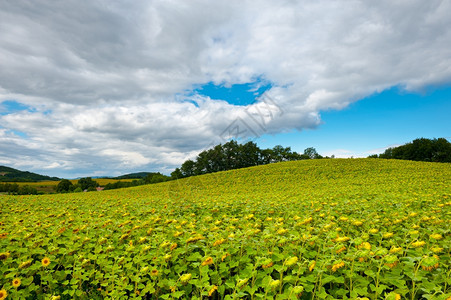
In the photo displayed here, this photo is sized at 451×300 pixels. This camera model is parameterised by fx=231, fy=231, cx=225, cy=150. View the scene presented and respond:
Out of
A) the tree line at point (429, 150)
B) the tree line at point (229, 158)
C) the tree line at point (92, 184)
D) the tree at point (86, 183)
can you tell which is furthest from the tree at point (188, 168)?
the tree line at point (429, 150)

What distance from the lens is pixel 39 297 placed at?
260 cm

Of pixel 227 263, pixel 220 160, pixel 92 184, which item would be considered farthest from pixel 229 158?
pixel 227 263

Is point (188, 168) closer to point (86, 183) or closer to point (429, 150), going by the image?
point (86, 183)

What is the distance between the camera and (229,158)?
63.8 m

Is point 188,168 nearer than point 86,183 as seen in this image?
No

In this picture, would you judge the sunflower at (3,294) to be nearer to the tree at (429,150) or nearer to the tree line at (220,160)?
the tree line at (220,160)

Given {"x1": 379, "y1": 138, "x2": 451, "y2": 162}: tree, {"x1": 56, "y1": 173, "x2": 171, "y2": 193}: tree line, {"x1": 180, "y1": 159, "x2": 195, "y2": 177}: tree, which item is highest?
{"x1": 379, "y1": 138, "x2": 451, "y2": 162}: tree

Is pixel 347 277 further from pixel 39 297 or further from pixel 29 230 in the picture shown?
pixel 29 230

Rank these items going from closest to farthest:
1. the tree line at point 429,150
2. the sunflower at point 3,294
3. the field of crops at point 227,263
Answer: the field of crops at point 227,263 → the sunflower at point 3,294 → the tree line at point 429,150

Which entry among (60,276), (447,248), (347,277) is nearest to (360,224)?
(447,248)

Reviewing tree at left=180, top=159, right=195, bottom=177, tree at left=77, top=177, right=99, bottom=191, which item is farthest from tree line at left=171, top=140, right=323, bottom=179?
tree at left=77, top=177, right=99, bottom=191

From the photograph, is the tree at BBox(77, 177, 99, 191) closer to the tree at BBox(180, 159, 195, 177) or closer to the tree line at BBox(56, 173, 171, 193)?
the tree line at BBox(56, 173, 171, 193)

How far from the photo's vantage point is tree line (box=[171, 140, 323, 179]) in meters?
59.6

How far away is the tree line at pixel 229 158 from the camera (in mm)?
59594
